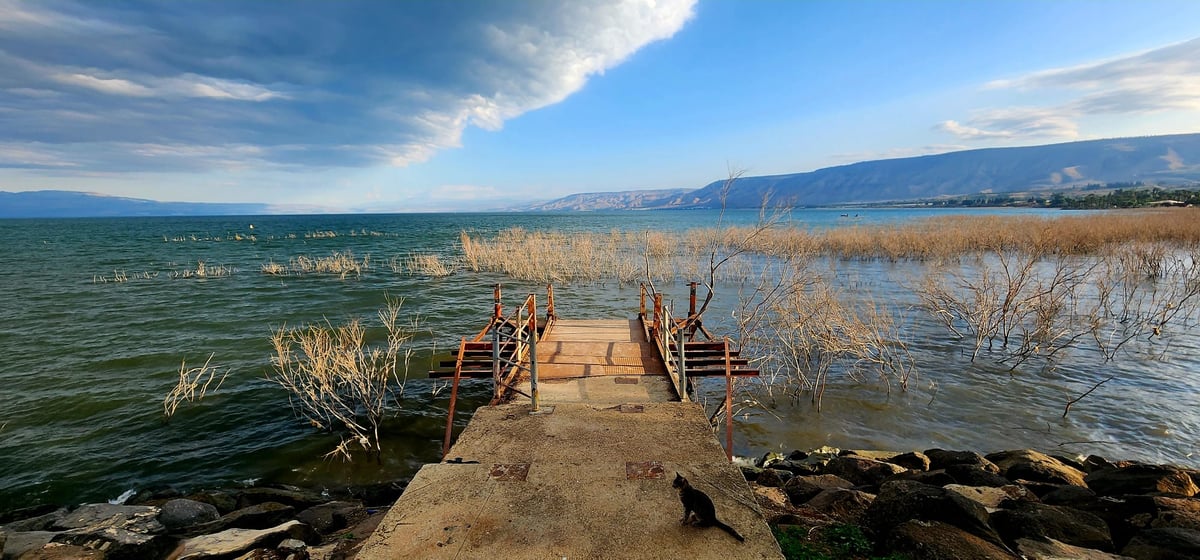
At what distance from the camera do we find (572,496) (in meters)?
4.23

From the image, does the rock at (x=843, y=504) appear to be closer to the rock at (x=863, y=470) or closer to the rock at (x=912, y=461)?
the rock at (x=863, y=470)

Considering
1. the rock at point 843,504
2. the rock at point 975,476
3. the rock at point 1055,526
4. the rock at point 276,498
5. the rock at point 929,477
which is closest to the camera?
the rock at point 1055,526

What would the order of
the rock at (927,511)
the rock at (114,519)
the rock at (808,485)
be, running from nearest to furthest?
the rock at (927,511) < the rock at (114,519) < the rock at (808,485)

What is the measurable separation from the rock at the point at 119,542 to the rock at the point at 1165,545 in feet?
27.9

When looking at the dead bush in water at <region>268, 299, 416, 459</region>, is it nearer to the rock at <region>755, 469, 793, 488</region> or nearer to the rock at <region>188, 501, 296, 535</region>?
the rock at <region>188, 501, 296, 535</region>

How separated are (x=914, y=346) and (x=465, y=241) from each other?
23.9 meters

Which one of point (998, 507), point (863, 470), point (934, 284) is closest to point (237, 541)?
point (863, 470)

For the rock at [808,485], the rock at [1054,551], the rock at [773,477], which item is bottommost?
the rock at [773,477]

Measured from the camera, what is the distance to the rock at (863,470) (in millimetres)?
6887

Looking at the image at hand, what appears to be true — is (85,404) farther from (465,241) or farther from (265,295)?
(465,241)

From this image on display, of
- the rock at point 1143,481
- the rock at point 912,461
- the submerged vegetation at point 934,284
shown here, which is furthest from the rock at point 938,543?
the submerged vegetation at point 934,284

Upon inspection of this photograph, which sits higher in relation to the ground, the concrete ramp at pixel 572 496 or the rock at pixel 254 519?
the concrete ramp at pixel 572 496

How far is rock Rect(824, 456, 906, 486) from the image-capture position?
689 cm

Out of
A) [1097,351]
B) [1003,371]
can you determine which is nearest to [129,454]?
[1003,371]
